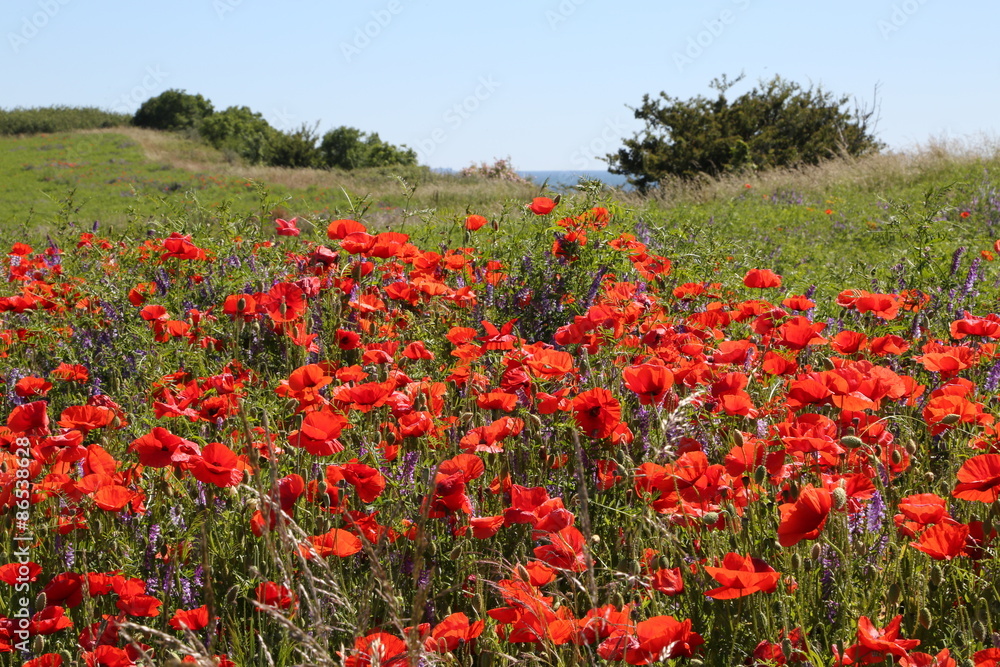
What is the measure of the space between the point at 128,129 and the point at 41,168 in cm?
1692

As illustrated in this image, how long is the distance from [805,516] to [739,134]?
80.3 ft

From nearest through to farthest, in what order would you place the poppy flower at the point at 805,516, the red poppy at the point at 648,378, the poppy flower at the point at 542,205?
the poppy flower at the point at 805,516 → the red poppy at the point at 648,378 → the poppy flower at the point at 542,205

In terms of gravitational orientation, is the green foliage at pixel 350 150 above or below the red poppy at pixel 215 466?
above

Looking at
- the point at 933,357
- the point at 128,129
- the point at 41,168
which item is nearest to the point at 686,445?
the point at 933,357

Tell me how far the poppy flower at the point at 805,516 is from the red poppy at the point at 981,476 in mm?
365

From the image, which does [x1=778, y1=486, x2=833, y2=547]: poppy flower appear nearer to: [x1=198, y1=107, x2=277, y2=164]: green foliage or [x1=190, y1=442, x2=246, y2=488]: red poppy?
[x1=190, y1=442, x2=246, y2=488]: red poppy

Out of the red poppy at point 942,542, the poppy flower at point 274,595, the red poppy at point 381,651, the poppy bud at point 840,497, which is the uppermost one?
the poppy bud at point 840,497

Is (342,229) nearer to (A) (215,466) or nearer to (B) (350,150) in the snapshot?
(A) (215,466)

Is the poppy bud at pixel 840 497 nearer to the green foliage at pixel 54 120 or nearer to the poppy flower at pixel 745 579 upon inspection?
the poppy flower at pixel 745 579

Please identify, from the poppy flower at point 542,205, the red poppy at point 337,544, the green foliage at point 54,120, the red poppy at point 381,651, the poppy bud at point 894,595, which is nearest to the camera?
the red poppy at point 381,651

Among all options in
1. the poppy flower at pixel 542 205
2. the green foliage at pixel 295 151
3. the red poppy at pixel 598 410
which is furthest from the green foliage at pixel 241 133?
the red poppy at pixel 598 410

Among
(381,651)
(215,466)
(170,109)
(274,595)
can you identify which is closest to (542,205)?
(215,466)

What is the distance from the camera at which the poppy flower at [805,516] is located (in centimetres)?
119

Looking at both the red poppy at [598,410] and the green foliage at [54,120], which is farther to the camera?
the green foliage at [54,120]
